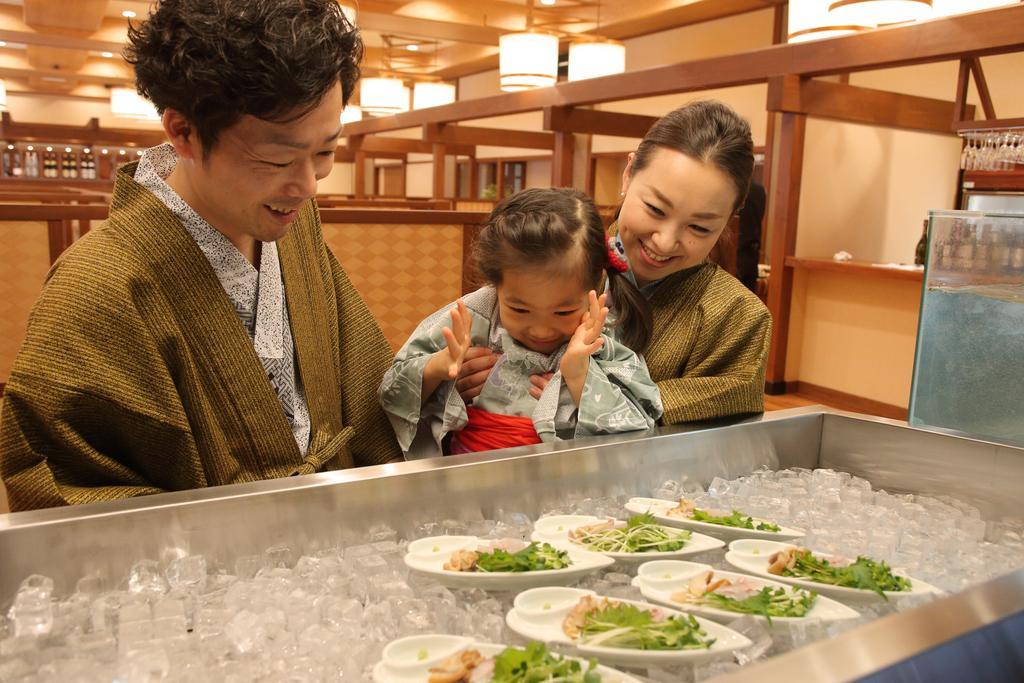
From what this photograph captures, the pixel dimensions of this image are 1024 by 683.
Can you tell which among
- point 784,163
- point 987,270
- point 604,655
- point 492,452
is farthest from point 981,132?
point 604,655

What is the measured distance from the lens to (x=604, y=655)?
2.93ft

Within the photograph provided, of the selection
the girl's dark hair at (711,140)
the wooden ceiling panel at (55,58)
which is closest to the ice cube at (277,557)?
the girl's dark hair at (711,140)

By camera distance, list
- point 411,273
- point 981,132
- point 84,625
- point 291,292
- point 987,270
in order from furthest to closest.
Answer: point 981,132
point 411,273
point 987,270
point 291,292
point 84,625

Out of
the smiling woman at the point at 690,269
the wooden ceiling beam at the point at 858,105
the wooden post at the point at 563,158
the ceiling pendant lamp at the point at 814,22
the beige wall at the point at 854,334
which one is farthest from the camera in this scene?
the wooden post at the point at 563,158

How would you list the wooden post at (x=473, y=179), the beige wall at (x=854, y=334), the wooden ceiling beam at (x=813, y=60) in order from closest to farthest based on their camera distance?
the wooden ceiling beam at (x=813, y=60)
the beige wall at (x=854, y=334)
the wooden post at (x=473, y=179)

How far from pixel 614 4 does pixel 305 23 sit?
834cm

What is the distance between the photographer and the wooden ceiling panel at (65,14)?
802 cm

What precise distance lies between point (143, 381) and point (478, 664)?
70 cm

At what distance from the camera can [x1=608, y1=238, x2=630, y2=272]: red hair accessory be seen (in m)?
1.82

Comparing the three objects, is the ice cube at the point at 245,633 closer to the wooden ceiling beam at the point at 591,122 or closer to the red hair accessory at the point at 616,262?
the red hair accessory at the point at 616,262

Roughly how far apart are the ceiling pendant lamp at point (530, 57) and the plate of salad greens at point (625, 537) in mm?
6444

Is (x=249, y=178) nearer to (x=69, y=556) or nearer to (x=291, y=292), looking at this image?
(x=291, y=292)

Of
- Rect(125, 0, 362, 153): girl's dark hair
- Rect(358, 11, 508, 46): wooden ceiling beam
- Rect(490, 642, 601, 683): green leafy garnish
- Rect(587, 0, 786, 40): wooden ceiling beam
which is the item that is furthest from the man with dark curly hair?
Rect(587, 0, 786, 40): wooden ceiling beam

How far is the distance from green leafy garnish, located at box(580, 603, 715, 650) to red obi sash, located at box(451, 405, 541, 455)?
0.72 metres
